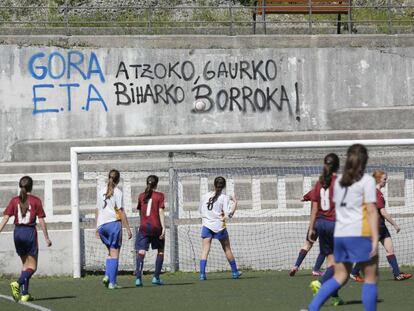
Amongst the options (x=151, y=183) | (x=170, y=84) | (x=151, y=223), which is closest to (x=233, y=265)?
(x=151, y=223)

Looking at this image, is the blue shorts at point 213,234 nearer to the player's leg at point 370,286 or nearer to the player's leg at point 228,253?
the player's leg at point 228,253

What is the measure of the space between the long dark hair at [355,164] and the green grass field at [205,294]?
10.7ft

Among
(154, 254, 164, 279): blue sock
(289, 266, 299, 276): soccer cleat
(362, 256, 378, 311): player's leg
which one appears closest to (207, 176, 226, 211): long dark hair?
(154, 254, 164, 279): blue sock

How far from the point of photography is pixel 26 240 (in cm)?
1524

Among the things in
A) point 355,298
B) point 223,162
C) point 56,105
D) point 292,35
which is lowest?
point 355,298

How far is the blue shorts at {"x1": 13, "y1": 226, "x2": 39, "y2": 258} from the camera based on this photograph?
50.0 feet

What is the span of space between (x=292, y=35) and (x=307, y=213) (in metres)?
9.43

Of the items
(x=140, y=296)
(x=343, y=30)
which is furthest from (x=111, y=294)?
(x=343, y=30)

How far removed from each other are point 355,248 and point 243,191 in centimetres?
1031

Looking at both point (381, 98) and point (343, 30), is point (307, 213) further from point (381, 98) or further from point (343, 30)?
point (343, 30)

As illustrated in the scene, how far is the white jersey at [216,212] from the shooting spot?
18594 mm

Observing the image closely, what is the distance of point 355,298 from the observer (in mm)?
14656

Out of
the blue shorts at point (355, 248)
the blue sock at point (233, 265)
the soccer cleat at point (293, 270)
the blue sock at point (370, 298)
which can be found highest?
the blue shorts at point (355, 248)

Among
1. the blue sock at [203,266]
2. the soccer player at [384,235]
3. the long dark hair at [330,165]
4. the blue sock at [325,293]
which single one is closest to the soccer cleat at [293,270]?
the soccer player at [384,235]
